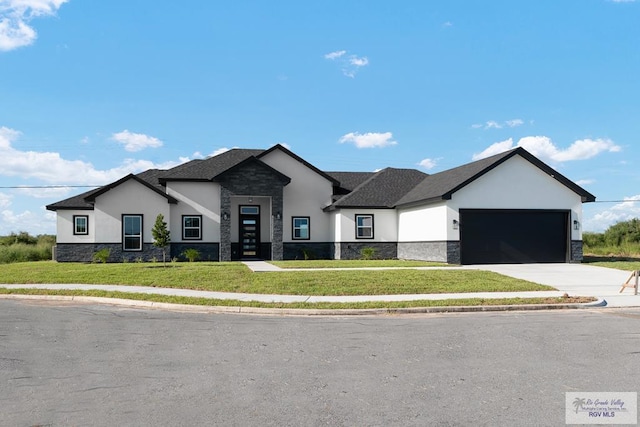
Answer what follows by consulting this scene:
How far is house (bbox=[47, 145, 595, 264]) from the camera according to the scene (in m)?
27.6

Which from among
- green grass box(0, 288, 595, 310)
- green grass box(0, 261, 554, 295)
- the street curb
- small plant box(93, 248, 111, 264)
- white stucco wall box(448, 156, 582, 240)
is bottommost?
the street curb

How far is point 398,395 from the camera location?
6.27 metres

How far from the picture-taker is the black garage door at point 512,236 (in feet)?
90.1

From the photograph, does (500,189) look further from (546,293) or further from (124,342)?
(124,342)

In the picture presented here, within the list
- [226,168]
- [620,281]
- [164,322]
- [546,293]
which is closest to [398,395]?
[164,322]

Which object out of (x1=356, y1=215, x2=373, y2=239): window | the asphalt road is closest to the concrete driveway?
the asphalt road

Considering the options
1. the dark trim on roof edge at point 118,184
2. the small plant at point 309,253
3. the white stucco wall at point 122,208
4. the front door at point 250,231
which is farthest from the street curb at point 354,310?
the small plant at point 309,253

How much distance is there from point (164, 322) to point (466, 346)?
6.50 meters

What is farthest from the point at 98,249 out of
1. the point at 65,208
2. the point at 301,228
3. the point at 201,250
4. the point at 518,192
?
the point at 518,192

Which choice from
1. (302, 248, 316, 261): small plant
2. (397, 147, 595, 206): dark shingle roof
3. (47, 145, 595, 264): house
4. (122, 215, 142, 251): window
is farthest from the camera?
(302, 248, 316, 261): small plant

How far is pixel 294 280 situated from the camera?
18062 millimetres

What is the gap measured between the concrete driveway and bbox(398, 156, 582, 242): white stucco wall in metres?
3.44

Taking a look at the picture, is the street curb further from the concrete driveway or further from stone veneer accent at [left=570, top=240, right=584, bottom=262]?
stone veneer accent at [left=570, top=240, right=584, bottom=262]

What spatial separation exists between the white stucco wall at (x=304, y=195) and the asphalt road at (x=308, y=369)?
20916mm
